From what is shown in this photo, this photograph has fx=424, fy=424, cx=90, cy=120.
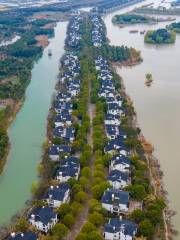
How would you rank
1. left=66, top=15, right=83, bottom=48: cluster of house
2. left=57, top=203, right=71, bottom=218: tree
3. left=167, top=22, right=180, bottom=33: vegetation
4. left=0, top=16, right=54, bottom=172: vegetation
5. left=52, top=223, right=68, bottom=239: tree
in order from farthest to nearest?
left=167, top=22, right=180, bottom=33: vegetation, left=66, top=15, right=83, bottom=48: cluster of house, left=0, top=16, right=54, bottom=172: vegetation, left=57, top=203, right=71, bottom=218: tree, left=52, top=223, right=68, bottom=239: tree

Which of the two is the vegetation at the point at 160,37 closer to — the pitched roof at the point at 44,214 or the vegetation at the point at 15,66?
the vegetation at the point at 15,66

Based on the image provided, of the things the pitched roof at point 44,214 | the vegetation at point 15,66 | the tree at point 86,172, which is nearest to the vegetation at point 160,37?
the vegetation at point 15,66

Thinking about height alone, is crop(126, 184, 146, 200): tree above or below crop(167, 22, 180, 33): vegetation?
below

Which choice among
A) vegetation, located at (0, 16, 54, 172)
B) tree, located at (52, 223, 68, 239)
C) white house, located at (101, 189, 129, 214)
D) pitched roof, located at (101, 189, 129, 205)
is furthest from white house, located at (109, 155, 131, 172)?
vegetation, located at (0, 16, 54, 172)

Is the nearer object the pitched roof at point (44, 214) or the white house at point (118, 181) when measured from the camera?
the pitched roof at point (44, 214)

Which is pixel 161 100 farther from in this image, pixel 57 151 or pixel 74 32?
pixel 74 32

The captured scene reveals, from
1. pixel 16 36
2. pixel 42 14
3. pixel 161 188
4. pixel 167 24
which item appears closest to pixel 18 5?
pixel 42 14

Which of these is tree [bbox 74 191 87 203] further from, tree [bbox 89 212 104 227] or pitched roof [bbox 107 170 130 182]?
pitched roof [bbox 107 170 130 182]
